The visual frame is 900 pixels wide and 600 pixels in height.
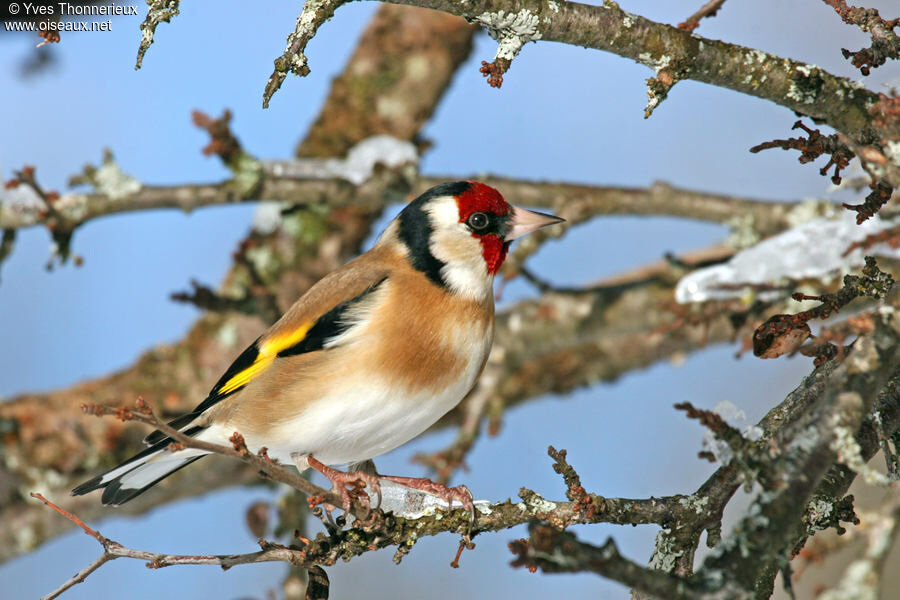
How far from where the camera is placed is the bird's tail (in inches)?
136

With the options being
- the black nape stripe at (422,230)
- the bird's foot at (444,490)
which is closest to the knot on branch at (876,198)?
the bird's foot at (444,490)

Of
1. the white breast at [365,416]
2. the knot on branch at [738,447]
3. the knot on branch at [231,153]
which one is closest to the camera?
the knot on branch at [738,447]

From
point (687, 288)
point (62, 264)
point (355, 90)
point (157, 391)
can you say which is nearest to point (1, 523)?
point (157, 391)

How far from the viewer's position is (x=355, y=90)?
230 inches

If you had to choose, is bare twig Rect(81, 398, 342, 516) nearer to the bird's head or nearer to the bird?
the bird

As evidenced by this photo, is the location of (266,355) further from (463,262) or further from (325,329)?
(463,262)

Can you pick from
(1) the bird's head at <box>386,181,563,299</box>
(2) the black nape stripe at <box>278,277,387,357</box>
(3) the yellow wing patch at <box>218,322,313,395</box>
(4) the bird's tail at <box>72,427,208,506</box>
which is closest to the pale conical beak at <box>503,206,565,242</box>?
(1) the bird's head at <box>386,181,563,299</box>

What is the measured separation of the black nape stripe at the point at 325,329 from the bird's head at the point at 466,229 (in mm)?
394

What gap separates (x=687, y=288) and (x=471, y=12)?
2595 millimetres

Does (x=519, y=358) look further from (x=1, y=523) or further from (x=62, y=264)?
(x=1, y=523)

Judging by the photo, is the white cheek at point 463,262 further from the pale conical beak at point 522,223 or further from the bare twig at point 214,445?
the bare twig at point 214,445

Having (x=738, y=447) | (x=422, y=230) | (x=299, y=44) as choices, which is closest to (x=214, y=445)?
(x=299, y=44)

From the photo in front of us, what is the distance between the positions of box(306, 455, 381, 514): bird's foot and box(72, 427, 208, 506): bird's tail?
574 mm

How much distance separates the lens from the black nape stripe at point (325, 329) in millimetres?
3359
